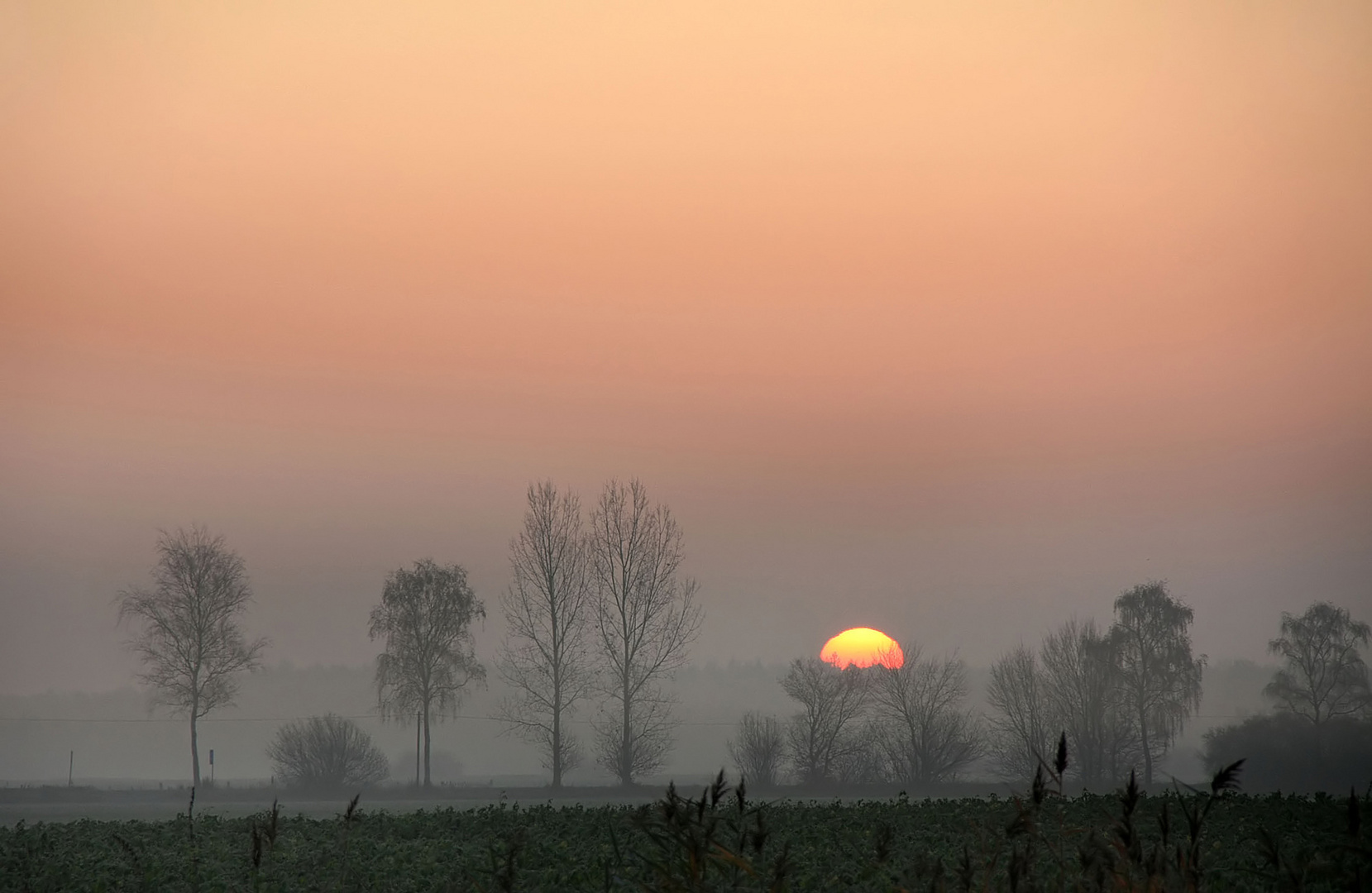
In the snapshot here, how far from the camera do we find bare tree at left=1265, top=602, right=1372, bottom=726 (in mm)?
58812

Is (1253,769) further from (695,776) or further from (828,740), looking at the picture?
→ (695,776)

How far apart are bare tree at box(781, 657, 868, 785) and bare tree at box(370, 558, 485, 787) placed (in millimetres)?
14118

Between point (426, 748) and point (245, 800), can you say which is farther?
point (426, 748)

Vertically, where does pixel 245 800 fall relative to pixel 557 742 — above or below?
below

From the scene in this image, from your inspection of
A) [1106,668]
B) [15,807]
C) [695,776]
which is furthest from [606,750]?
[1106,668]

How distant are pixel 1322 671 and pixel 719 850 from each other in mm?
65764

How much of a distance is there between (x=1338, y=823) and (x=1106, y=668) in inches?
1702

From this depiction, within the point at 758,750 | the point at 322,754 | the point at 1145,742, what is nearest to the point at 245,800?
the point at 322,754

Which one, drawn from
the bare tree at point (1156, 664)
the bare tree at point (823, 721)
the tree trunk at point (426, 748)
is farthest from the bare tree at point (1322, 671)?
the tree trunk at point (426, 748)

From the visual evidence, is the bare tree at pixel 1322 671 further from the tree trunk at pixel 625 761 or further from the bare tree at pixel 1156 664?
the tree trunk at pixel 625 761

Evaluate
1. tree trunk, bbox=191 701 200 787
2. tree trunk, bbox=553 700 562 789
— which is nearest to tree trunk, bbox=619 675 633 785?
tree trunk, bbox=553 700 562 789

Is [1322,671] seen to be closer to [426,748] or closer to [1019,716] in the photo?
[1019,716]

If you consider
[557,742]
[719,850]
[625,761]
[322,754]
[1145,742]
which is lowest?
[1145,742]

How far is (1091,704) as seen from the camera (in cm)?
5416
